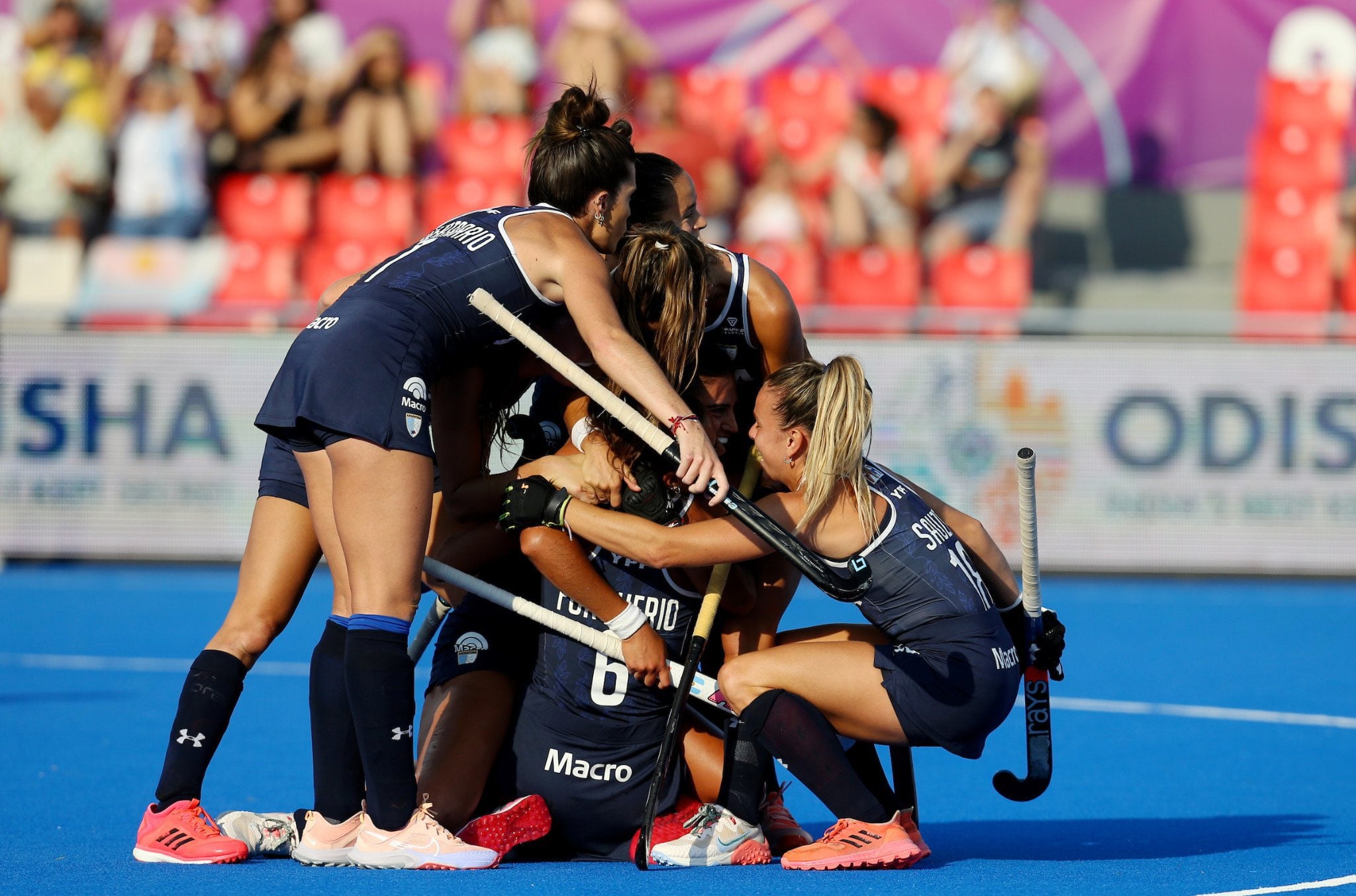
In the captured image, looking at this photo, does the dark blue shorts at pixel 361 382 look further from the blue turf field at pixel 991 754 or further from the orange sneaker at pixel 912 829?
the orange sneaker at pixel 912 829

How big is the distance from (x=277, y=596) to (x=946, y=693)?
72.1 inches

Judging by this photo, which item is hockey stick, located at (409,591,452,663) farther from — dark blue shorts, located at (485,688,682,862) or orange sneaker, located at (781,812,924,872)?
orange sneaker, located at (781,812,924,872)

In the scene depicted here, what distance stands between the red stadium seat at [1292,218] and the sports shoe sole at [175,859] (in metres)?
10.1

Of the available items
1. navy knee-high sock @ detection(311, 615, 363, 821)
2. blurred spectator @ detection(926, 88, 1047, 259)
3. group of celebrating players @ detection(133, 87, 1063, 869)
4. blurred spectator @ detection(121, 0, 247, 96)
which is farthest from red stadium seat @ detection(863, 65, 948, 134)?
navy knee-high sock @ detection(311, 615, 363, 821)

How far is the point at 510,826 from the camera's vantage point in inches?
172

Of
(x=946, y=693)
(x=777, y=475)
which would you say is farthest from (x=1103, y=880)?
(x=777, y=475)

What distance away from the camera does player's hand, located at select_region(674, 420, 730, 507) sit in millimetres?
4043

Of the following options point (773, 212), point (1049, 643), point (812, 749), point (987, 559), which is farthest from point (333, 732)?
point (773, 212)

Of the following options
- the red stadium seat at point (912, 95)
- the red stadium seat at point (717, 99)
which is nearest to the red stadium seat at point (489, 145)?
the red stadium seat at point (717, 99)

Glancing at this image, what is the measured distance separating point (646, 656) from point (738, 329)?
40.9 inches

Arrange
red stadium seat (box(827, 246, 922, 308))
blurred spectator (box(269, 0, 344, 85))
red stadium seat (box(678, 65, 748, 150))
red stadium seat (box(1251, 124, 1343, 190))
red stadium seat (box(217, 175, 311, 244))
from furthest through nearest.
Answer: red stadium seat (box(678, 65, 748, 150))
blurred spectator (box(269, 0, 344, 85))
red stadium seat (box(217, 175, 311, 244))
red stadium seat (box(1251, 124, 1343, 190))
red stadium seat (box(827, 246, 922, 308))

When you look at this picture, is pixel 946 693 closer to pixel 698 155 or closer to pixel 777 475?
pixel 777 475

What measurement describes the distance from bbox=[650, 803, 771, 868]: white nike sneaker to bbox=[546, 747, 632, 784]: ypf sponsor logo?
24 cm

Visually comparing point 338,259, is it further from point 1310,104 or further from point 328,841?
point 328,841
